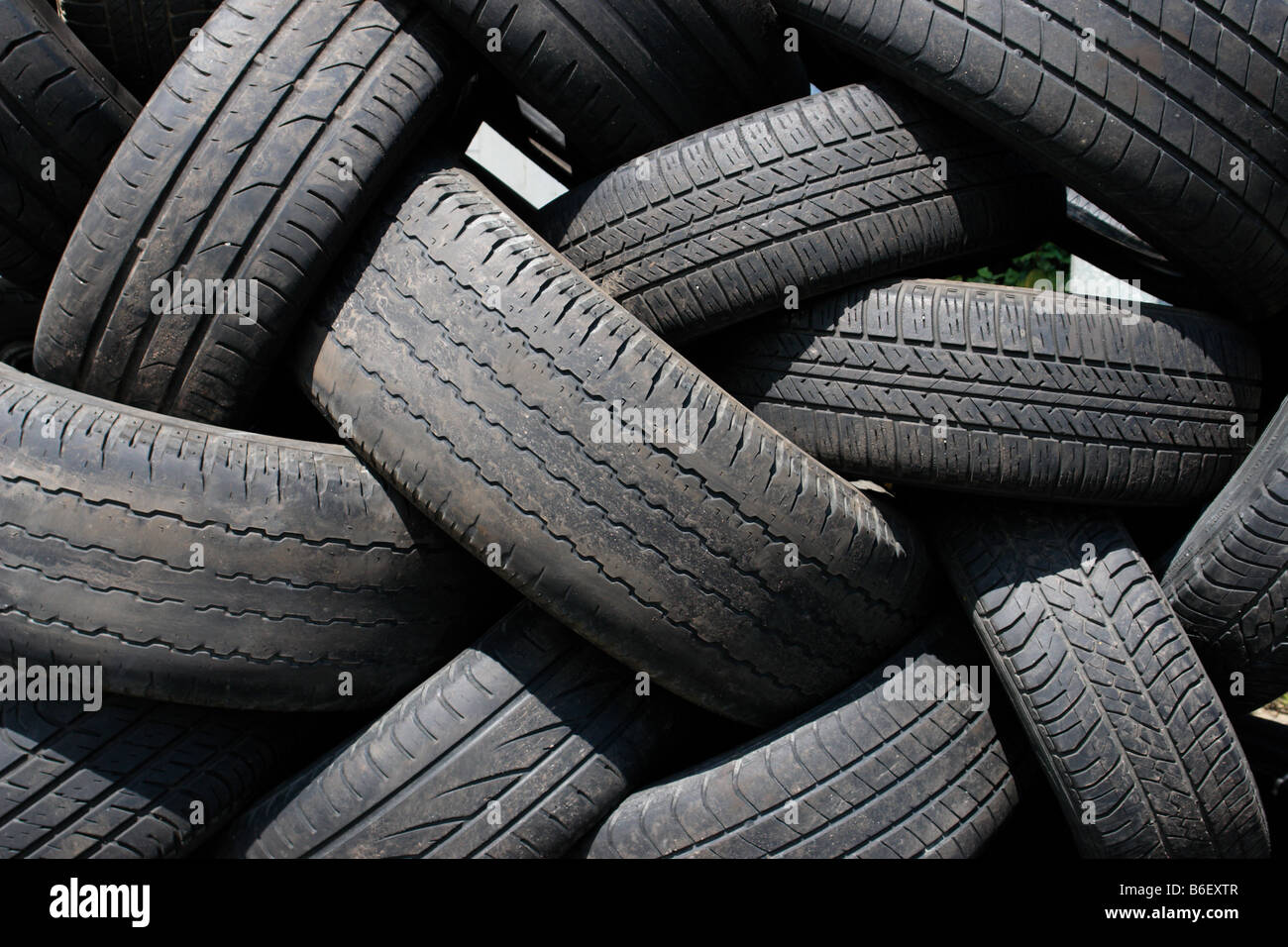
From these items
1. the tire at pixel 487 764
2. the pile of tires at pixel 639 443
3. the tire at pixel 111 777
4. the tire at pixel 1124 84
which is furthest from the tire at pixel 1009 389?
the tire at pixel 111 777

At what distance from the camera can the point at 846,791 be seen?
3.83 feet

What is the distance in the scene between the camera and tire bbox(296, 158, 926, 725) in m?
1.07

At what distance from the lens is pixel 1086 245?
1481 mm

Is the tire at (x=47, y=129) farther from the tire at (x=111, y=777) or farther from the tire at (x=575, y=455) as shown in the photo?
the tire at (x=111, y=777)

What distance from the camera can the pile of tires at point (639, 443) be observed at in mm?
1094

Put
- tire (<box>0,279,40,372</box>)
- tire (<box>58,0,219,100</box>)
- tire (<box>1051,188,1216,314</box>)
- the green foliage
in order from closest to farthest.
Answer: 1. tire (<box>58,0,219,100</box>)
2. tire (<box>1051,188,1216,314</box>)
3. tire (<box>0,279,40,372</box>)
4. the green foliage

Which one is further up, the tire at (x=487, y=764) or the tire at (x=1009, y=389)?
the tire at (x=1009, y=389)

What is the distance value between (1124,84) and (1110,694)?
25.0 inches

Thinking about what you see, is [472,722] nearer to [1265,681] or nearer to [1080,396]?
[1080,396]

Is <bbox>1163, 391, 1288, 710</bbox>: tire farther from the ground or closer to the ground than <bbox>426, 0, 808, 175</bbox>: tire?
closer to the ground

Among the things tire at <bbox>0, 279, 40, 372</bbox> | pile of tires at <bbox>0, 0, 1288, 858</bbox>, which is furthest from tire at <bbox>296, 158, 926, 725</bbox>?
tire at <bbox>0, 279, 40, 372</bbox>

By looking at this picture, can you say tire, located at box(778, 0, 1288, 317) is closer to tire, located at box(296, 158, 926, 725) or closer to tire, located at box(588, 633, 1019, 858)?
tire, located at box(296, 158, 926, 725)

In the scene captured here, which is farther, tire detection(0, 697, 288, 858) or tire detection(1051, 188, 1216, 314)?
tire detection(1051, 188, 1216, 314)

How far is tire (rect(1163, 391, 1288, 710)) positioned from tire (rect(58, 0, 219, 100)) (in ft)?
4.30
